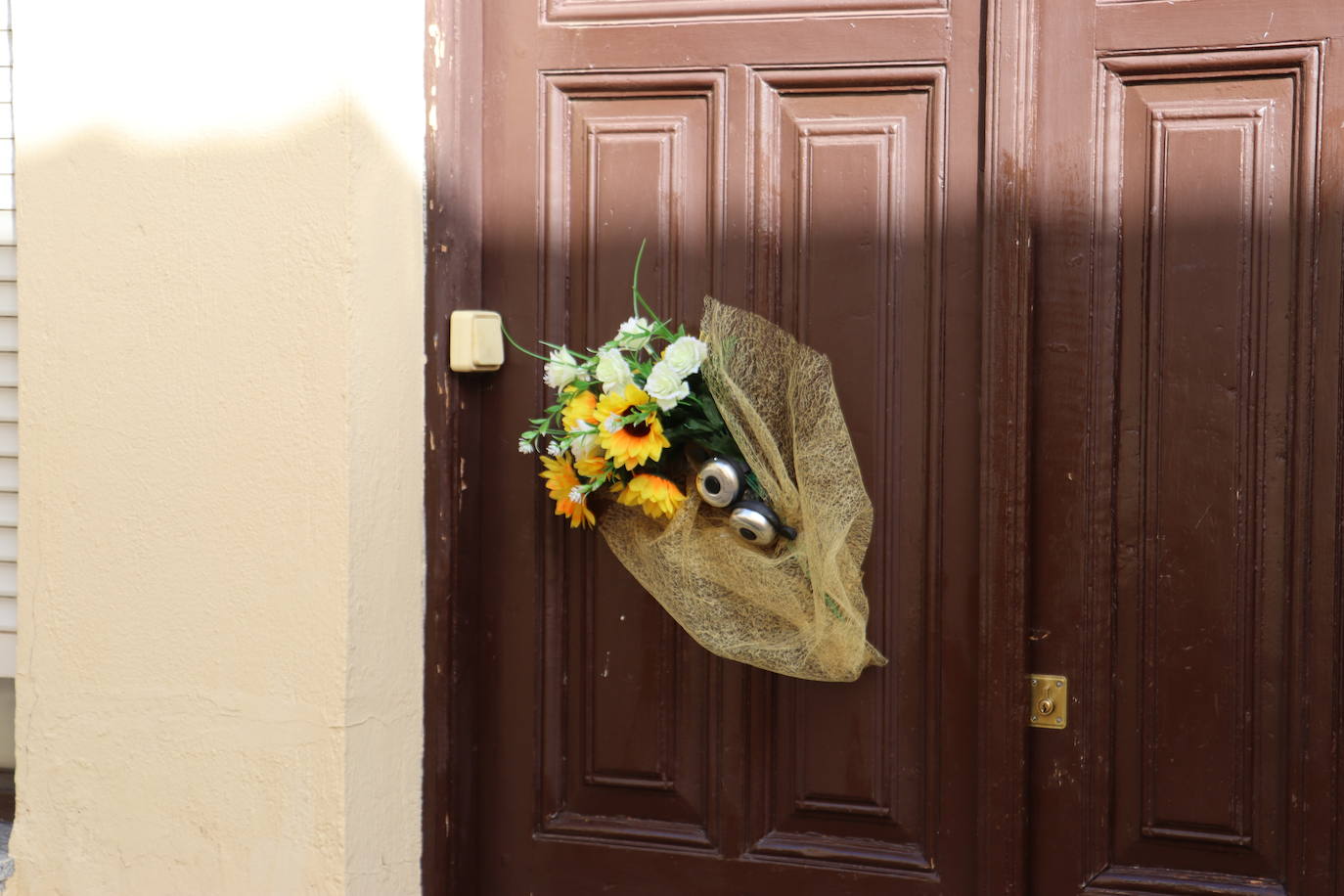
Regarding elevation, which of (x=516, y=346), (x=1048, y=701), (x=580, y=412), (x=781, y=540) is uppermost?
(x=516, y=346)

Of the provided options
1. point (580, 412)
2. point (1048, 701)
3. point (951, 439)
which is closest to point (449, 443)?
point (580, 412)

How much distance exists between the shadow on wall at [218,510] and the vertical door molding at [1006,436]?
991 millimetres

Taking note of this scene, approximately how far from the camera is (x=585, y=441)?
6.45ft

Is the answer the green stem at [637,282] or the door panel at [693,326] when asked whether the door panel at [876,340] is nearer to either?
the door panel at [693,326]

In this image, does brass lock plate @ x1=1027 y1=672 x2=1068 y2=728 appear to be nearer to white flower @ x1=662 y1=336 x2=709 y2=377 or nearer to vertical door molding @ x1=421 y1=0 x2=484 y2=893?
white flower @ x1=662 y1=336 x2=709 y2=377

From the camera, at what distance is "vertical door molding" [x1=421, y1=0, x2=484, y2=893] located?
6.84 ft

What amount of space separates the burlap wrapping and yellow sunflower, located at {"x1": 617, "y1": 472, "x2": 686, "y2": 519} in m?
0.03

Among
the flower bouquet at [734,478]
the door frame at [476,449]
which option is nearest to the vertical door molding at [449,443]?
the door frame at [476,449]

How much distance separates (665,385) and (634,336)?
0.45 feet

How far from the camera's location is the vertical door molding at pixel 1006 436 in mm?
1970

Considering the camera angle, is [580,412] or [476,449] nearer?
[580,412]

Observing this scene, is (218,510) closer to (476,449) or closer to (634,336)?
(476,449)

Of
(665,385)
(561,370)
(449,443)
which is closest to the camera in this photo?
(665,385)

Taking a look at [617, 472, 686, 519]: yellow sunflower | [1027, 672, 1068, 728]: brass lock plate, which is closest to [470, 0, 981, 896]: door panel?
[1027, 672, 1068, 728]: brass lock plate
